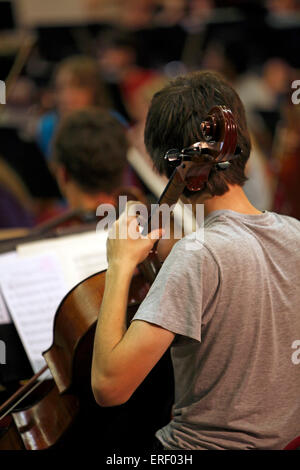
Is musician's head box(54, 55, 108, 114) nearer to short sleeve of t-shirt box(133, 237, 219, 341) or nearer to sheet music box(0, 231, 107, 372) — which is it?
sheet music box(0, 231, 107, 372)

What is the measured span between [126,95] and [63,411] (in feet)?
11.3

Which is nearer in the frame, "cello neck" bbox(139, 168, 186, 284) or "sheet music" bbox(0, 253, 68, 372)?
"cello neck" bbox(139, 168, 186, 284)

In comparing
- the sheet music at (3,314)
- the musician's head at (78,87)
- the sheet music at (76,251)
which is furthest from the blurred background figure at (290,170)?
the sheet music at (3,314)

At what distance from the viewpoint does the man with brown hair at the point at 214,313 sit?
891 millimetres

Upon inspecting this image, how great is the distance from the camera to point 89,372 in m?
1.16

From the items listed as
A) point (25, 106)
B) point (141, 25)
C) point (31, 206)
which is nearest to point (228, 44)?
point (141, 25)

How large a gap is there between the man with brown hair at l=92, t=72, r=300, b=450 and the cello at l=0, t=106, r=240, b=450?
51mm

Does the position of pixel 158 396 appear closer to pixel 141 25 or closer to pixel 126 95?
pixel 126 95

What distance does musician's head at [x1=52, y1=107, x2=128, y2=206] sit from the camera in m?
1.90

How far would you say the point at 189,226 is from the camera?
152 cm

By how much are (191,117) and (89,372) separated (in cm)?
55

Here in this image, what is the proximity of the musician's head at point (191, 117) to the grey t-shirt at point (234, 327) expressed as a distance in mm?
83

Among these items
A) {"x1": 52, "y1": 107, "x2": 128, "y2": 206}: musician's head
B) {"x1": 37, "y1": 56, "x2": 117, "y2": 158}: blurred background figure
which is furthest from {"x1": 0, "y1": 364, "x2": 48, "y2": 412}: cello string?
{"x1": 37, "y1": 56, "x2": 117, "y2": 158}: blurred background figure
